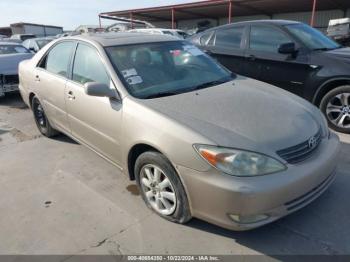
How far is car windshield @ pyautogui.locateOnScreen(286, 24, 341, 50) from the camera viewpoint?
500 cm

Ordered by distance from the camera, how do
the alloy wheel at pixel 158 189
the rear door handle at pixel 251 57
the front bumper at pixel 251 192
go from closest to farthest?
the front bumper at pixel 251 192 < the alloy wheel at pixel 158 189 < the rear door handle at pixel 251 57

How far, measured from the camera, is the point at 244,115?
2713mm

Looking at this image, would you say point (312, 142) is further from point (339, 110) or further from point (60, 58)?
point (60, 58)

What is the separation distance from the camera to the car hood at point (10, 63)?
7336 millimetres

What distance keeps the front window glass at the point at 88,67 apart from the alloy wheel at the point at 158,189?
3.18 feet

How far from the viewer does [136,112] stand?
283 cm

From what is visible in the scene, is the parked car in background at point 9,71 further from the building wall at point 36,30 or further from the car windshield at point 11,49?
the building wall at point 36,30

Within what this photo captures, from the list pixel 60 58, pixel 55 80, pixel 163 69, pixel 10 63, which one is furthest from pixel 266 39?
pixel 10 63

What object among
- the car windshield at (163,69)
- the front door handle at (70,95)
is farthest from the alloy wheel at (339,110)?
the front door handle at (70,95)

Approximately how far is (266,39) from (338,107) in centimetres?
162

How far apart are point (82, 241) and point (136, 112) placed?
45.9 inches

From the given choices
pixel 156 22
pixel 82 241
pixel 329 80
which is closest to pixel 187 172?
pixel 82 241

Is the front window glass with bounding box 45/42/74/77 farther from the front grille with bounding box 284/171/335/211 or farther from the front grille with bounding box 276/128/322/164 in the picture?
the front grille with bounding box 284/171/335/211

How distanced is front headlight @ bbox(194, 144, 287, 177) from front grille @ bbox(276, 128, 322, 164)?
0.30 ft
